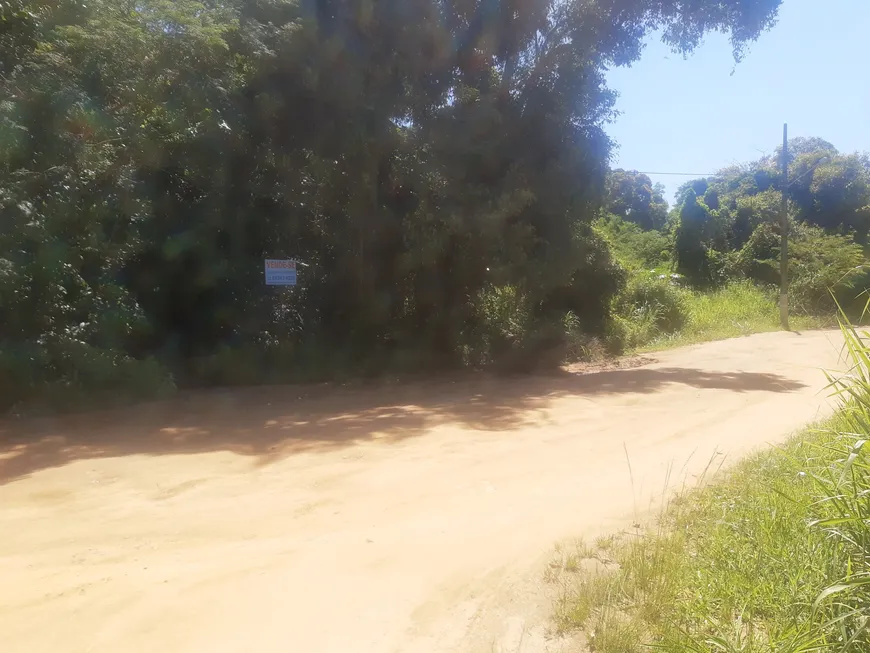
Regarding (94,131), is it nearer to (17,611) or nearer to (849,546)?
(17,611)

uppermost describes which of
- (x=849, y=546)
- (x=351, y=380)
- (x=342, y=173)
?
(x=342, y=173)

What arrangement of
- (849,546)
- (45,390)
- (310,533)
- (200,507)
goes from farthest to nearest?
(45,390)
(200,507)
(310,533)
(849,546)

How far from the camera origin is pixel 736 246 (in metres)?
31.5

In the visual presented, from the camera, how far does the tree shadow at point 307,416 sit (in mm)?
8383

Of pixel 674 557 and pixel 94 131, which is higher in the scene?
pixel 94 131

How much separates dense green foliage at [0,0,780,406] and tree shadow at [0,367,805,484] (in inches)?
44.9

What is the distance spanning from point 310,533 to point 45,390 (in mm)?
6937

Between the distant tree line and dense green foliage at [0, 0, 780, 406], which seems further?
the distant tree line

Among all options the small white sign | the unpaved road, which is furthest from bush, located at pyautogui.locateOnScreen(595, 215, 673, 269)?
the unpaved road

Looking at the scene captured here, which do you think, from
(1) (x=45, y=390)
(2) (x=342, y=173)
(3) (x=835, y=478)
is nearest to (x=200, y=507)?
(3) (x=835, y=478)

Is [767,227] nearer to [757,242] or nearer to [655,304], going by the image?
[757,242]

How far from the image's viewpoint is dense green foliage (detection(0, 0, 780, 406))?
10508 mm

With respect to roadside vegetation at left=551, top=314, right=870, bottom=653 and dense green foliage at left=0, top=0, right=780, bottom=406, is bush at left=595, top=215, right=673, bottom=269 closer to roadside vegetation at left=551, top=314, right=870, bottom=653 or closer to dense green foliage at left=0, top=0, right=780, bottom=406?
dense green foliage at left=0, top=0, right=780, bottom=406

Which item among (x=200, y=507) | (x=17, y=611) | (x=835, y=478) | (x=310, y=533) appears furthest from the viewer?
(x=200, y=507)
